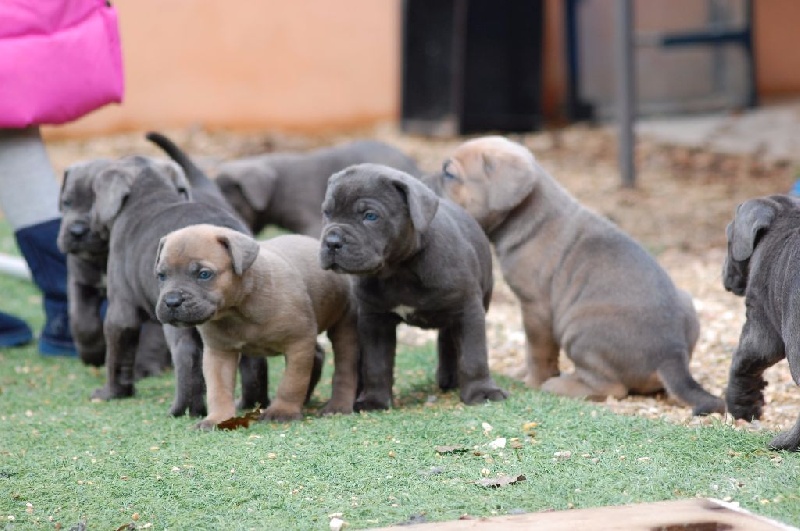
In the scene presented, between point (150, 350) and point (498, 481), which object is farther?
point (150, 350)

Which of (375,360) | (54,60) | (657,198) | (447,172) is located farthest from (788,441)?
(657,198)

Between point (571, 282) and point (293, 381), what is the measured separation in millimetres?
1665

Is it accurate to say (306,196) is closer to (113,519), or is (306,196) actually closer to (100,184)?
(100,184)

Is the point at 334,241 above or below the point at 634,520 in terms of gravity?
above

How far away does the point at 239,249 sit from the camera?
5617 millimetres

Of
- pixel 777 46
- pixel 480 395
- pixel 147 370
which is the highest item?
pixel 777 46

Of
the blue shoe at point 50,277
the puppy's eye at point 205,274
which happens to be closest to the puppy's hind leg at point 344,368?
the puppy's eye at point 205,274

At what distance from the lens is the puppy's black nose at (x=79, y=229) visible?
7094 millimetres

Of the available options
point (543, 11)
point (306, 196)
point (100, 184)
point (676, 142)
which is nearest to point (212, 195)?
point (100, 184)

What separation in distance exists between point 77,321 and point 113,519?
322cm

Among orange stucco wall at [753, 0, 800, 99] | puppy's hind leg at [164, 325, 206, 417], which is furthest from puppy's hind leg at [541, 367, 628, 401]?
orange stucco wall at [753, 0, 800, 99]

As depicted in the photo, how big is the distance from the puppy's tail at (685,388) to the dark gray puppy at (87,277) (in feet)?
9.72

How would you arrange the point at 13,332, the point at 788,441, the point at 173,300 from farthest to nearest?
the point at 13,332
the point at 173,300
the point at 788,441

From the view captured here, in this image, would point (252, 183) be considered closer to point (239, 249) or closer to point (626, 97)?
point (239, 249)
